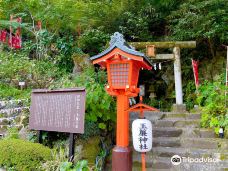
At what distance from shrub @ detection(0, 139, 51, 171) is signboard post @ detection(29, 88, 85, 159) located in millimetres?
589

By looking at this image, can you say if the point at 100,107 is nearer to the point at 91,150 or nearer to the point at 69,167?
the point at 91,150

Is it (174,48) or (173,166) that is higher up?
(174,48)

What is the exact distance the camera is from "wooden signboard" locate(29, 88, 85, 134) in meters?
5.62

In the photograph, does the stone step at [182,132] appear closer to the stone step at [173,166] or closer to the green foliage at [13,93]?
the stone step at [173,166]

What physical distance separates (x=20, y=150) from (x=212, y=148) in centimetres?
496

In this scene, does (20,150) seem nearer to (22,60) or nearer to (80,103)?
(80,103)

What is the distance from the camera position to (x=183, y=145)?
7434 millimetres

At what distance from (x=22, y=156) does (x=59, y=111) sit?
4.09 ft

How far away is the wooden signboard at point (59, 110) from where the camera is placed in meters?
5.62

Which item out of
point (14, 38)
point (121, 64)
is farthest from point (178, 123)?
point (14, 38)

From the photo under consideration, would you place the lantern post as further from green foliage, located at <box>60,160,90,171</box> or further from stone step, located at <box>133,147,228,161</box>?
stone step, located at <box>133,147,228,161</box>

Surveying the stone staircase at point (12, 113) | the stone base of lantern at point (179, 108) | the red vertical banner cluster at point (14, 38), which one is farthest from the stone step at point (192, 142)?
the red vertical banner cluster at point (14, 38)

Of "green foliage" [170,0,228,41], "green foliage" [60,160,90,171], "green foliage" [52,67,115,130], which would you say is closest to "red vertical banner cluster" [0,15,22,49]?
"green foliage" [52,67,115,130]

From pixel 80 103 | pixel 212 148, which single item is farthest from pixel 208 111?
pixel 80 103
